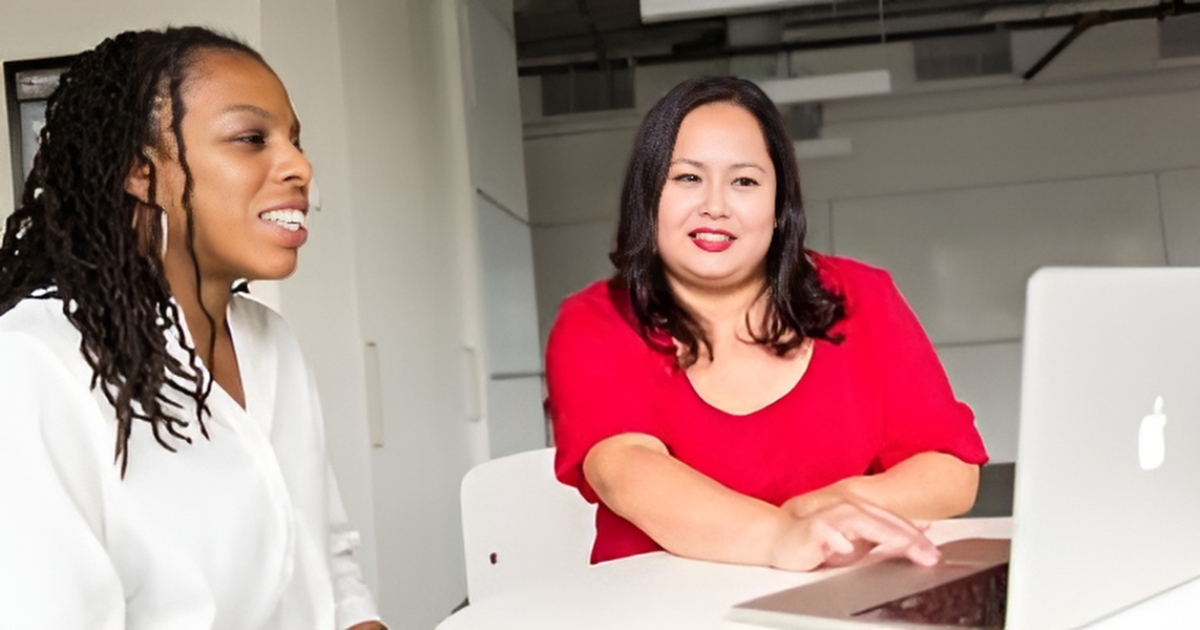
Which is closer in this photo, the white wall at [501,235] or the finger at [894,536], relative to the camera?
the finger at [894,536]

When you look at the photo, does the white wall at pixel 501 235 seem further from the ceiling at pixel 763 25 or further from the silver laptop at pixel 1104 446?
the silver laptop at pixel 1104 446

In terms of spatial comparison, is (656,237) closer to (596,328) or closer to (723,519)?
(596,328)

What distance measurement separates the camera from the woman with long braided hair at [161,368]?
1.13 meters

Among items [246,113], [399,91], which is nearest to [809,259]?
[246,113]

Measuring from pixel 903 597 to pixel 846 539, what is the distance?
7.4 inches

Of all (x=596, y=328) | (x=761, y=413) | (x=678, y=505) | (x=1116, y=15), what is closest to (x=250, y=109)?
(x=596, y=328)

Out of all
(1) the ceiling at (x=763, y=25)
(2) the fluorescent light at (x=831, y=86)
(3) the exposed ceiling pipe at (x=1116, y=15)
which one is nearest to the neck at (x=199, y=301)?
(2) the fluorescent light at (x=831, y=86)

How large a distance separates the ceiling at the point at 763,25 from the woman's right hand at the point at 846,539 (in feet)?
22.5

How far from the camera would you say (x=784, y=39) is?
8.11 metres

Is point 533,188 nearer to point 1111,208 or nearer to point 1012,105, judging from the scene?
point 1012,105

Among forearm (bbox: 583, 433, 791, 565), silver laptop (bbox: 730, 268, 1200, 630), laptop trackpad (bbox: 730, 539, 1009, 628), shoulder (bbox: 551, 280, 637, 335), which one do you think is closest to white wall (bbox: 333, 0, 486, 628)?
shoulder (bbox: 551, 280, 637, 335)

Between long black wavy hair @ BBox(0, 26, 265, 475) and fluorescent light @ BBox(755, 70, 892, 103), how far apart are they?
459 centimetres

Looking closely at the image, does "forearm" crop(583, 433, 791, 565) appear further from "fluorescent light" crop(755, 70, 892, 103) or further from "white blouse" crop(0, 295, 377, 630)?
"fluorescent light" crop(755, 70, 892, 103)

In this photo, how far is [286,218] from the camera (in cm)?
145
